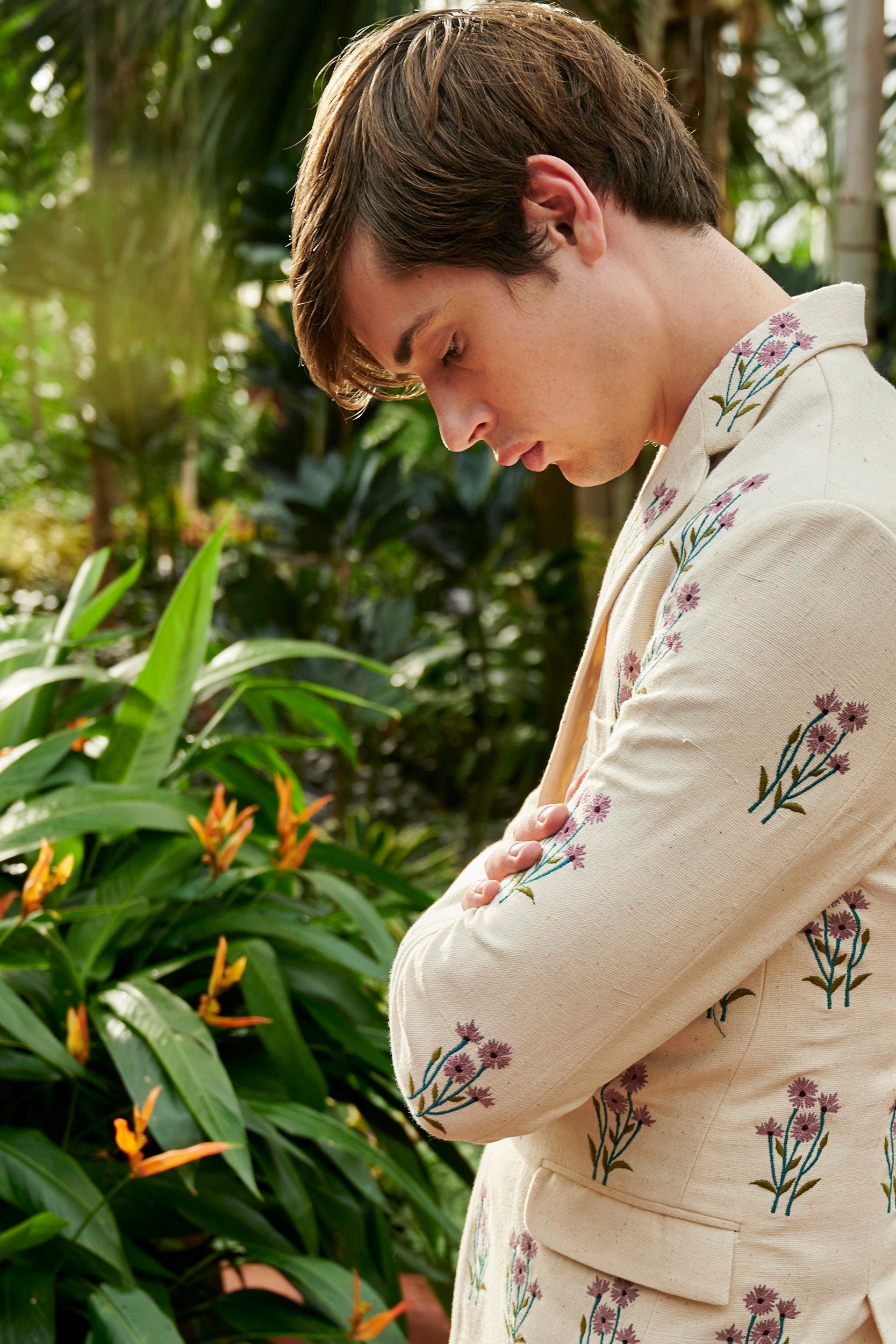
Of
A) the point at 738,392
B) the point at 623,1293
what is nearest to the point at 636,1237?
the point at 623,1293

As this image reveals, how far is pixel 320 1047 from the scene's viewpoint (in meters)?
1.63

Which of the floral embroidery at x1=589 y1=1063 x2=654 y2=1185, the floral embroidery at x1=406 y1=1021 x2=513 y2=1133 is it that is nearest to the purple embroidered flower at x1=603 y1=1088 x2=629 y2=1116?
the floral embroidery at x1=589 y1=1063 x2=654 y2=1185

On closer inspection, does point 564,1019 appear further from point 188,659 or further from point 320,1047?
point 188,659

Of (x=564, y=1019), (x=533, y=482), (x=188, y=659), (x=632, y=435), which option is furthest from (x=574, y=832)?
(x=533, y=482)

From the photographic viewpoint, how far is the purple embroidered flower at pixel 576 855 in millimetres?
629

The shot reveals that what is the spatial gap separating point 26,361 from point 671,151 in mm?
13210

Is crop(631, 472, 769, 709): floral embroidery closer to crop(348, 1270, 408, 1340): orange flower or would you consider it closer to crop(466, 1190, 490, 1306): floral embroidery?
crop(466, 1190, 490, 1306): floral embroidery

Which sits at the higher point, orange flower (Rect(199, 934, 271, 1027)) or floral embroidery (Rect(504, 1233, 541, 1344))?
floral embroidery (Rect(504, 1233, 541, 1344))

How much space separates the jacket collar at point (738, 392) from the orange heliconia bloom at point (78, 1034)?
0.86 m

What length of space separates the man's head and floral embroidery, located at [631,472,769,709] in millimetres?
142

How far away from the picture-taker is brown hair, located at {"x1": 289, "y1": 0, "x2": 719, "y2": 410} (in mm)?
709

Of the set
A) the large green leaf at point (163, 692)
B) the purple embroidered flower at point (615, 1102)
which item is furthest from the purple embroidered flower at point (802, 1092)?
the large green leaf at point (163, 692)

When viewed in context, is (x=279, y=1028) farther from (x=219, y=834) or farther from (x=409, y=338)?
(x=409, y=338)

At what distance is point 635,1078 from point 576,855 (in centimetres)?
18
